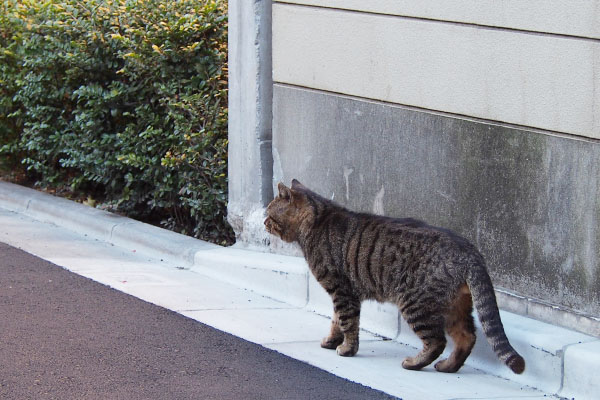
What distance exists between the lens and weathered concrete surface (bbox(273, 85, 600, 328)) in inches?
226

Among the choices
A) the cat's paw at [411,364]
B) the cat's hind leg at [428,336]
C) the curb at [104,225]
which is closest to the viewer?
the cat's hind leg at [428,336]

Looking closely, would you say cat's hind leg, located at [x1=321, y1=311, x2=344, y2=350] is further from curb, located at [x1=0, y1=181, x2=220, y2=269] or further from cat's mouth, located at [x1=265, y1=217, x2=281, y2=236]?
curb, located at [x1=0, y1=181, x2=220, y2=269]

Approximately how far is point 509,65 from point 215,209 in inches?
146

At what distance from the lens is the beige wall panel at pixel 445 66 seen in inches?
223

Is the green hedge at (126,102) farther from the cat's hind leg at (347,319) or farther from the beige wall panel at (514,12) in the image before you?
the cat's hind leg at (347,319)

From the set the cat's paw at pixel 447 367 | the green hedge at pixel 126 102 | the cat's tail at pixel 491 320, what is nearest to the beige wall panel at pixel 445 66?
the cat's tail at pixel 491 320

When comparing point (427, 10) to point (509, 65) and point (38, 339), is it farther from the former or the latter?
point (38, 339)

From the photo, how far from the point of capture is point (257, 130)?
8023 mm

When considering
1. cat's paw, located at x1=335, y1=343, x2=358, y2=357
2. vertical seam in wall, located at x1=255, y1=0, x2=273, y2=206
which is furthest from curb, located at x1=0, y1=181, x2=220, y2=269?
cat's paw, located at x1=335, y1=343, x2=358, y2=357

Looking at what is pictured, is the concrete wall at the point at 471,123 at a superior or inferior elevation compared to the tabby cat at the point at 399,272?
superior

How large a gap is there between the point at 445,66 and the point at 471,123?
0.42 m

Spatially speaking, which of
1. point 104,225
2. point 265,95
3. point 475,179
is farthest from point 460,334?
point 104,225

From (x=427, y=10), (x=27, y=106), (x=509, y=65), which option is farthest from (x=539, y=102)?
(x=27, y=106)

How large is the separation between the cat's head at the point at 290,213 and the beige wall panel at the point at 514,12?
138cm
